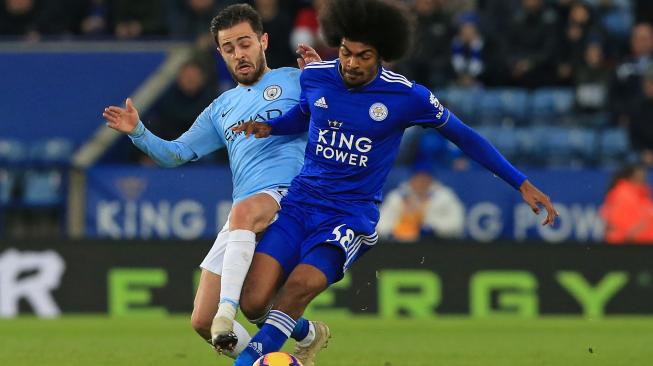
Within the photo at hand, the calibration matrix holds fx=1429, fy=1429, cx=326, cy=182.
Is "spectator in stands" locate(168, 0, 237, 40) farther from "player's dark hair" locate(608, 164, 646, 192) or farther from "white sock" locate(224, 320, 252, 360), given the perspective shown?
"white sock" locate(224, 320, 252, 360)

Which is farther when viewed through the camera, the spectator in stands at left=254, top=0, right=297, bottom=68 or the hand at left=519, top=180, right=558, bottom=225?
the spectator in stands at left=254, top=0, right=297, bottom=68

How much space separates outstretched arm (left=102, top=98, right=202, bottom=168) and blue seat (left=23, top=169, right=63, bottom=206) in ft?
27.3

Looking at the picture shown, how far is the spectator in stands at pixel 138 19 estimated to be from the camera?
19.4m

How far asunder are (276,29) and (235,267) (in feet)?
33.2

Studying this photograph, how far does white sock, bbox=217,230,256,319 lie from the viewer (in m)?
8.07

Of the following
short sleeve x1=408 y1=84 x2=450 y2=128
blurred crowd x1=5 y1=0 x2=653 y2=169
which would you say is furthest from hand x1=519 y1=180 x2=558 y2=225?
blurred crowd x1=5 y1=0 x2=653 y2=169

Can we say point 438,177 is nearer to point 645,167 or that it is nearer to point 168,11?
point 645,167

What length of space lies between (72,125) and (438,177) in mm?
5289

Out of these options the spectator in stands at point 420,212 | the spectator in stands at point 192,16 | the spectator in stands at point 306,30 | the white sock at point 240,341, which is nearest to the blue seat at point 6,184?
the spectator in stands at point 192,16

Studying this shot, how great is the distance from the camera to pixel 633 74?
59.1ft

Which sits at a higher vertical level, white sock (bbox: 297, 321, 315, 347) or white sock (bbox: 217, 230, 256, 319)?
white sock (bbox: 217, 230, 256, 319)

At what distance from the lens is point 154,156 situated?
880 centimetres

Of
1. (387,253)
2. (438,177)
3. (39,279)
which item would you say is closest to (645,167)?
(438,177)

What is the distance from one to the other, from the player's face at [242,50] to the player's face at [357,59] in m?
0.95
